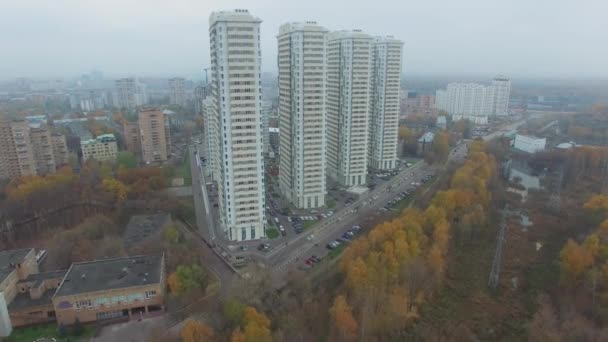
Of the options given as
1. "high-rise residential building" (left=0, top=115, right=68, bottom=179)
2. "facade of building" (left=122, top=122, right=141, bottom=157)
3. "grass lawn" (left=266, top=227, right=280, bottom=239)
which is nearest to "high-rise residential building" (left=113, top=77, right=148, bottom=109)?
"facade of building" (left=122, top=122, right=141, bottom=157)

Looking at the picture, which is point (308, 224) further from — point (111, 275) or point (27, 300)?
point (27, 300)

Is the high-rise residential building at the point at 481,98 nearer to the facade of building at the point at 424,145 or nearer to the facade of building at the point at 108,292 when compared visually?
the facade of building at the point at 424,145

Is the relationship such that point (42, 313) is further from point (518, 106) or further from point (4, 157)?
point (518, 106)

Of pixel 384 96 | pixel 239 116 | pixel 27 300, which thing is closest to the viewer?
pixel 27 300

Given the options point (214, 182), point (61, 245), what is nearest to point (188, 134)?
point (214, 182)

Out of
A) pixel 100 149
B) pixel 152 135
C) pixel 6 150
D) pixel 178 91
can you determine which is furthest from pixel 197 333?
pixel 178 91

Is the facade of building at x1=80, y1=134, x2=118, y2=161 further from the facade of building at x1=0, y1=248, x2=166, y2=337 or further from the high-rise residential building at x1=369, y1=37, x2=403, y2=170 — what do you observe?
the high-rise residential building at x1=369, y1=37, x2=403, y2=170
